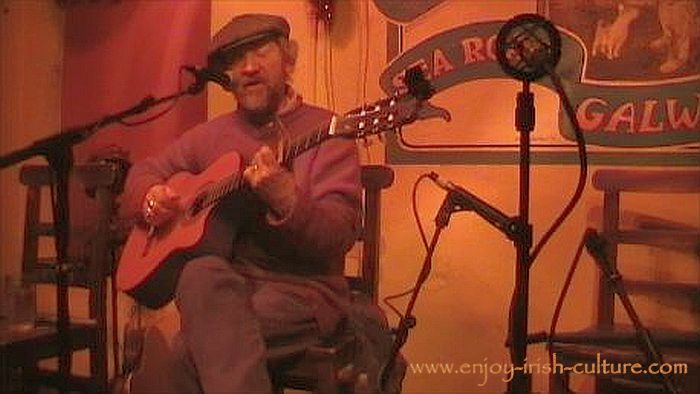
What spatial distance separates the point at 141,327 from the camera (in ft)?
4.98

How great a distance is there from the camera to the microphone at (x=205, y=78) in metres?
1.45

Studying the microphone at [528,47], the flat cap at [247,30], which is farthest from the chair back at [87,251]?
the microphone at [528,47]

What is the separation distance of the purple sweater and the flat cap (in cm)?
15

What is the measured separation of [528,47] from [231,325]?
2.26 feet

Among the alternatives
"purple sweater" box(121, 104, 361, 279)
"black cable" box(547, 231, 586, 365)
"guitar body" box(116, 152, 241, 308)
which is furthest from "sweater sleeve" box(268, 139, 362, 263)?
"black cable" box(547, 231, 586, 365)

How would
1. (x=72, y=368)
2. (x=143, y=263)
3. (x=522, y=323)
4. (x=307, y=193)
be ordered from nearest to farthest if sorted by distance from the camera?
(x=522, y=323) < (x=307, y=193) < (x=143, y=263) < (x=72, y=368)

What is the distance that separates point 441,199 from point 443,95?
0.59ft

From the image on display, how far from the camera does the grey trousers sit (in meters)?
1.35

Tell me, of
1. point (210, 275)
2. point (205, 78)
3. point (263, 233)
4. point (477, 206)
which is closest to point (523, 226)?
point (477, 206)

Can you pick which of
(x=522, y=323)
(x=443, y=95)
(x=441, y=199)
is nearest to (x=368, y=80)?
(x=443, y=95)

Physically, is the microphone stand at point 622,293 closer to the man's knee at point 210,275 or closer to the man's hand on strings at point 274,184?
the man's hand on strings at point 274,184

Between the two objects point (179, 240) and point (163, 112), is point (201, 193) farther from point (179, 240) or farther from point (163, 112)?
point (163, 112)

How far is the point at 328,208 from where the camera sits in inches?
53.4

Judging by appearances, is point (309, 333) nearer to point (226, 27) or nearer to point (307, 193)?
point (307, 193)
